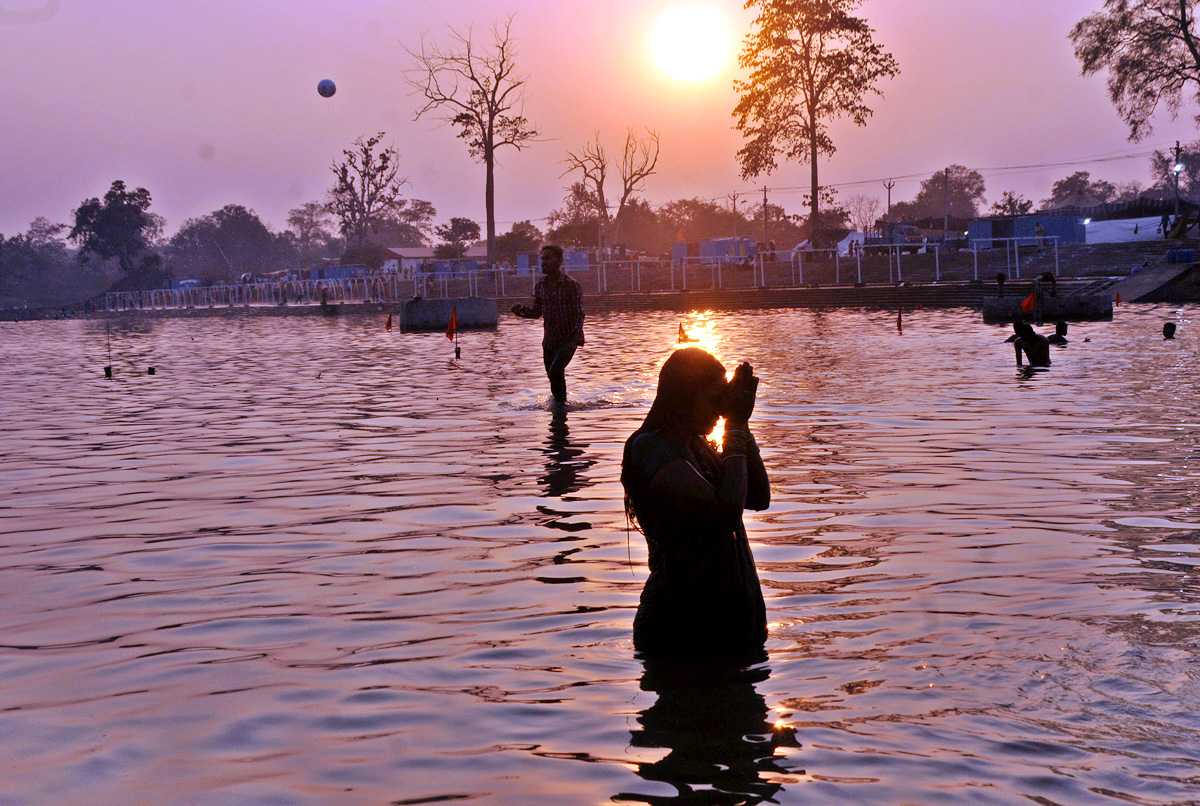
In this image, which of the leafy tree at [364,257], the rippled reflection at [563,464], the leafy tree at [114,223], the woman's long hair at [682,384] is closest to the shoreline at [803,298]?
the rippled reflection at [563,464]

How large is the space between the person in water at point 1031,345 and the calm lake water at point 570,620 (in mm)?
4481

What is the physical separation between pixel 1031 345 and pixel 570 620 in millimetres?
13605

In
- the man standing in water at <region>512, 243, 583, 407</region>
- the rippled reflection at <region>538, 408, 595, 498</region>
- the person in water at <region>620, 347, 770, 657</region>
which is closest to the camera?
the person in water at <region>620, 347, 770, 657</region>

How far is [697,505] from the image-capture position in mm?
4391

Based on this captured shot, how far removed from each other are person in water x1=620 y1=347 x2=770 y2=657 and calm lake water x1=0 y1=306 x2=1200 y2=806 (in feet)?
0.54

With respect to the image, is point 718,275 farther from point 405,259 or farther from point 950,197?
point 950,197

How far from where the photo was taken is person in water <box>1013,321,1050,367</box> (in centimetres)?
1731

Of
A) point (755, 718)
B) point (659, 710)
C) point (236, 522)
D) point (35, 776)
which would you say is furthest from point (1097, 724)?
point (236, 522)

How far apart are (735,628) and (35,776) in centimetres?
242

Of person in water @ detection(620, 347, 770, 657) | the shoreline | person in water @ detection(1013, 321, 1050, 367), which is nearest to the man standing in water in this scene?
person in water @ detection(1013, 321, 1050, 367)

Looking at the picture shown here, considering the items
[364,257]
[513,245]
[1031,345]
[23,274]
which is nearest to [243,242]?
[23,274]

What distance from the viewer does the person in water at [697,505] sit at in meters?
4.37

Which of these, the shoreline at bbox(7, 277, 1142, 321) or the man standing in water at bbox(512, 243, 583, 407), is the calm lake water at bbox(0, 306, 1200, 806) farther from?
the shoreline at bbox(7, 277, 1142, 321)

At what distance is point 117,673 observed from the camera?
15.8ft
